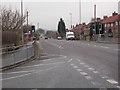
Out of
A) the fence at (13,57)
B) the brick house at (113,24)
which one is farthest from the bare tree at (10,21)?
the brick house at (113,24)

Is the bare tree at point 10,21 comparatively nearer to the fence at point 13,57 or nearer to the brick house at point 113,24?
the fence at point 13,57

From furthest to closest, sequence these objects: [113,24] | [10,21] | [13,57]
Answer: [113,24] → [10,21] → [13,57]

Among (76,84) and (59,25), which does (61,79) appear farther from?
(59,25)

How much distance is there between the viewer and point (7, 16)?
54.5 m

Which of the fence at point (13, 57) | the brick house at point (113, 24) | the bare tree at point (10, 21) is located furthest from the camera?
the brick house at point (113, 24)

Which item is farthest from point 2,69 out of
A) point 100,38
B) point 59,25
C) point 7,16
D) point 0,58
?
point 59,25

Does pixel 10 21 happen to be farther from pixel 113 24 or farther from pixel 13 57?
pixel 113 24

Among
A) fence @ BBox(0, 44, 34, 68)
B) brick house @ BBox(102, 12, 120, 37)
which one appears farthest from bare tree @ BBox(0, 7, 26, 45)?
brick house @ BBox(102, 12, 120, 37)

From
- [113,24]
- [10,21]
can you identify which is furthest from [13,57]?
[113,24]

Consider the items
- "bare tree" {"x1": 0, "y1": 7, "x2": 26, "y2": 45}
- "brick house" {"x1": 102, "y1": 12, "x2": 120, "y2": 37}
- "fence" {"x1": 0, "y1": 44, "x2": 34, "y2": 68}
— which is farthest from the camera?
"brick house" {"x1": 102, "y1": 12, "x2": 120, "y2": 37}

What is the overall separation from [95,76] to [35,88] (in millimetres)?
3810

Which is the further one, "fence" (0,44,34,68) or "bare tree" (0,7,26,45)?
Answer: "bare tree" (0,7,26,45)

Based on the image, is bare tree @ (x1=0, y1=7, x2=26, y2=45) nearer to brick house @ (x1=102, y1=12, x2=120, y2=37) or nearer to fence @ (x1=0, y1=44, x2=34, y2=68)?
fence @ (x1=0, y1=44, x2=34, y2=68)

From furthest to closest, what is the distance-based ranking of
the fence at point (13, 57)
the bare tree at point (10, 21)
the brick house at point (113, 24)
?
the brick house at point (113, 24)
the bare tree at point (10, 21)
the fence at point (13, 57)
